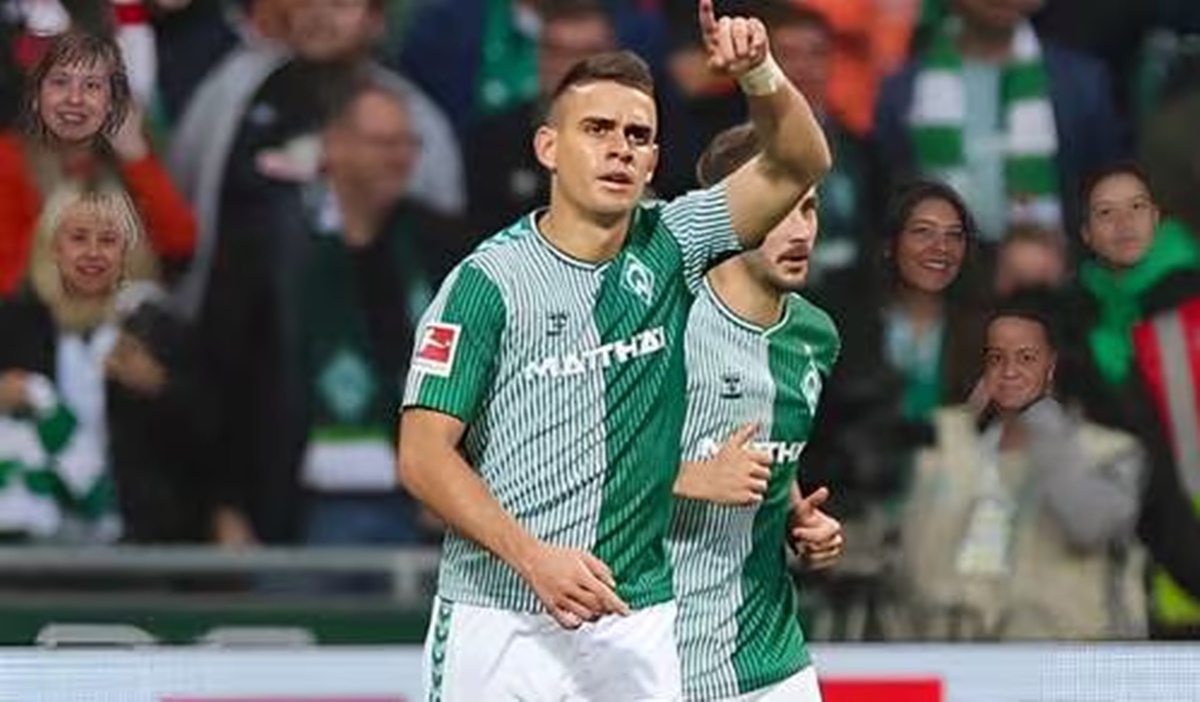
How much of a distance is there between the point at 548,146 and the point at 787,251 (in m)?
0.79

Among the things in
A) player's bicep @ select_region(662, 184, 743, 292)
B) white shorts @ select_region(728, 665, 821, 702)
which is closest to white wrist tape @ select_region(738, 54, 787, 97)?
player's bicep @ select_region(662, 184, 743, 292)

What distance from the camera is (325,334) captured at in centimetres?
666

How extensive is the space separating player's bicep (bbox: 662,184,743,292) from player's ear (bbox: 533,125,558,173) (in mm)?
249

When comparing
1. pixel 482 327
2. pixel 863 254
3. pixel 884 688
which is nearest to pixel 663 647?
pixel 482 327

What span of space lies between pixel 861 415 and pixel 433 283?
101 cm

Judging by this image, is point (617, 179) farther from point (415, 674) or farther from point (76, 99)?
point (76, 99)

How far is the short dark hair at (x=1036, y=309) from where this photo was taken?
22.4ft

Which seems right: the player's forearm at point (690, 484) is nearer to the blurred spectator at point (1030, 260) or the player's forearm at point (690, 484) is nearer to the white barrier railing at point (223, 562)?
the white barrier railing at point (223, 562)

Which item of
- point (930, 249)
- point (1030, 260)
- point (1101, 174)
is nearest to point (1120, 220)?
point (1101, 174)

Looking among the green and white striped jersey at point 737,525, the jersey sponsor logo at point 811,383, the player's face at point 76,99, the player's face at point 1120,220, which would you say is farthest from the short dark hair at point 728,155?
the player's face at point 76,99

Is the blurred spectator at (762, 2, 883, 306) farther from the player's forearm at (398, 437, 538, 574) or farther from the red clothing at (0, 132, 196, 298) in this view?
the player's forearm at (398, 437, 538, 574)

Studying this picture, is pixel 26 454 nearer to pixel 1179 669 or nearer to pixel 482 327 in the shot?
pixel 482 327

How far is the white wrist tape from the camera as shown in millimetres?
4836

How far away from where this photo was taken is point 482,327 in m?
4.92
